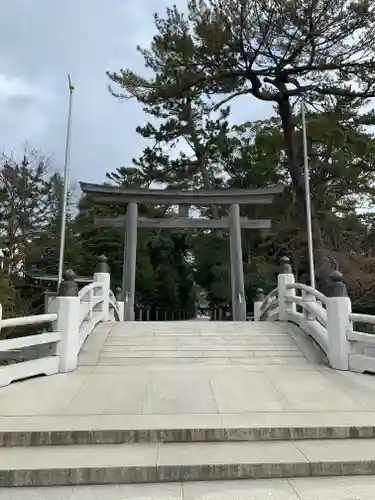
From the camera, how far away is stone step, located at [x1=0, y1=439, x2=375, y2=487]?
2.91 meters

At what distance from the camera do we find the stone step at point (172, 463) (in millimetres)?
2906

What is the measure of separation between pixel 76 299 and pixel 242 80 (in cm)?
1170

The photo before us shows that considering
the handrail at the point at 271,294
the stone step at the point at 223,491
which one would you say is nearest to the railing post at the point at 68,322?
the stone step at the point at 223,491

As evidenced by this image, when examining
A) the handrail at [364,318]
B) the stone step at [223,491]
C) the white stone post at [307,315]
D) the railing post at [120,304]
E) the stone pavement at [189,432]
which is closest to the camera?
the stone step at [223,491]

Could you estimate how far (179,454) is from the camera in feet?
10.4

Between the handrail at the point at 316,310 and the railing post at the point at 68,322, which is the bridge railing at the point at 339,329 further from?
the railing post at the point at 68,322

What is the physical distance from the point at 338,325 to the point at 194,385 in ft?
7.92

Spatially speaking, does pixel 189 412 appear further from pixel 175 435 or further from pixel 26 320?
pixel 26 320

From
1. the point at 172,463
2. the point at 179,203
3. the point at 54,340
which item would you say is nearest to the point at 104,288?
the point at 54,340

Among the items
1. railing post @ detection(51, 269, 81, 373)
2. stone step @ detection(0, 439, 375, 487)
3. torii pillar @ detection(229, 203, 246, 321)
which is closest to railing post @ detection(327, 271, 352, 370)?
stone step @ detection(0, 439, 375, 487)

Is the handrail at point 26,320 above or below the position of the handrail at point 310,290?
below

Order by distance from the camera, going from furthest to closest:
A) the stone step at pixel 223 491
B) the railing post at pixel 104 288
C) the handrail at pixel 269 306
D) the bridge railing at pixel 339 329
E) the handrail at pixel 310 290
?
→ the handrail at pixel 269 306, the railing post at pixel 104 288, the handrail at pixel 310 290, the bridge railing at pixel 339 329, the stone step at pixel 223 491

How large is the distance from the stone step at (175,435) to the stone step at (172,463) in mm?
66

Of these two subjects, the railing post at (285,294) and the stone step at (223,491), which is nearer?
the stone step at (223,491)
